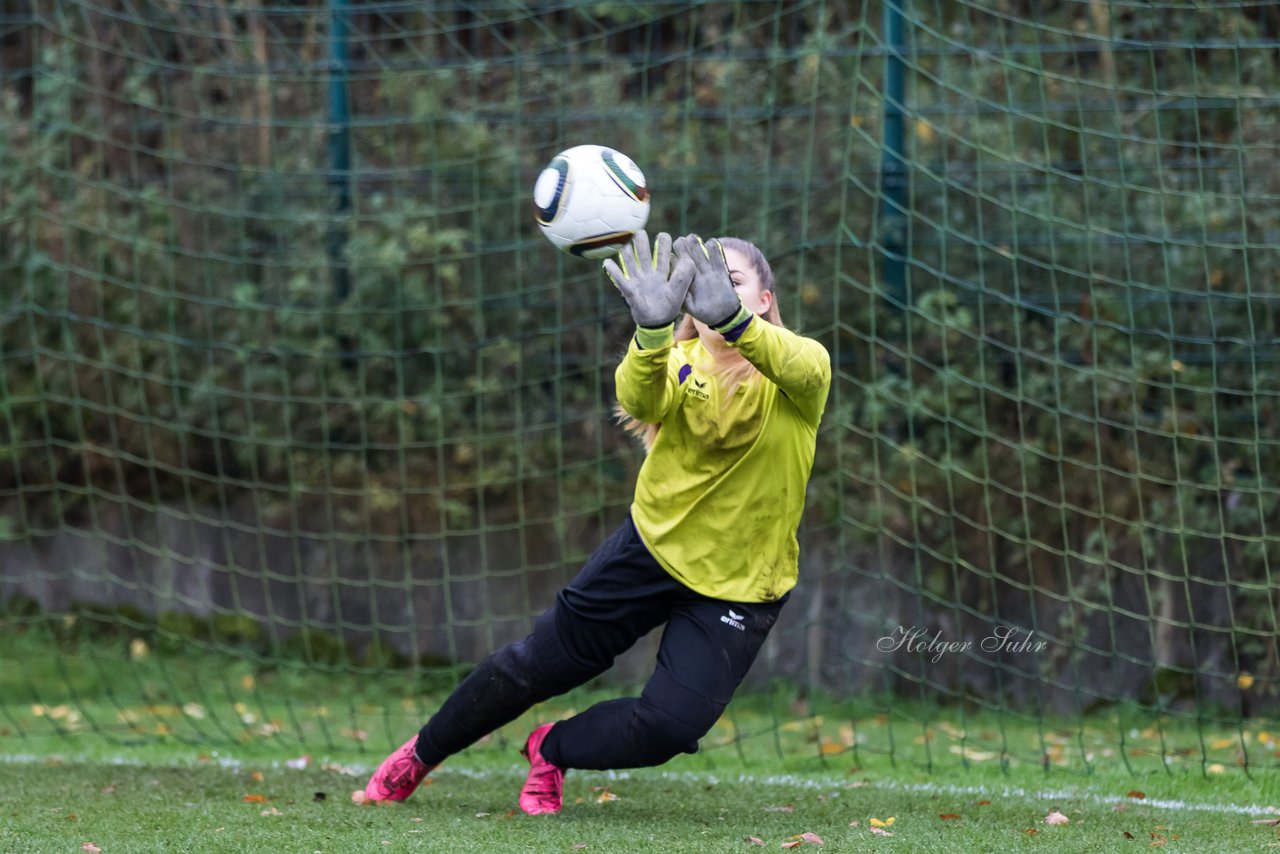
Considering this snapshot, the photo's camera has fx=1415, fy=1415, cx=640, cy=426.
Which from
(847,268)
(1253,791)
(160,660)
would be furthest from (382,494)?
(1253,791)

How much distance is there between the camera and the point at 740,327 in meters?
3.22

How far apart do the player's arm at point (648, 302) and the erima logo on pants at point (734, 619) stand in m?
0.59

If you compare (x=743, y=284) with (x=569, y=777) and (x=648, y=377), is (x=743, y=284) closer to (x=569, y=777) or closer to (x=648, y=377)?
(x=648, y=377)

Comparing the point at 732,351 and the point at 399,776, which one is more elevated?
the point at 732,351

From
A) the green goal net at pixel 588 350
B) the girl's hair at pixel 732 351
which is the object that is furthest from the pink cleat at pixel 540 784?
the green goal net at pixel 588 350

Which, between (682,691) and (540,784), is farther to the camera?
(540,784)

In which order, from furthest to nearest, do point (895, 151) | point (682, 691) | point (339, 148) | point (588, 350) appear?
1. point (339, 148)
2. point (588, 350)
3. point (895, 151)
4. point (682, 691)

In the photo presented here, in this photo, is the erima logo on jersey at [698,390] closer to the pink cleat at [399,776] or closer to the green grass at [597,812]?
the green grass at [597,812]

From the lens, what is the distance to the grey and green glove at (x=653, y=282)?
10.5 feet

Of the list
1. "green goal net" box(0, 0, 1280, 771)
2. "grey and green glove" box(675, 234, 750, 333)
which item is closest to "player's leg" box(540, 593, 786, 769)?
"grey and green glove" box(675, 234, 750, 333)

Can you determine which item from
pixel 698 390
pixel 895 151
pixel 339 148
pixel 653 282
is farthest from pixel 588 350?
pixel 653 282

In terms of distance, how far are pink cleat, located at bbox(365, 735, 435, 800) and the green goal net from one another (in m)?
1.43

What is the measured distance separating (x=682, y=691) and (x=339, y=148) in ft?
13.3

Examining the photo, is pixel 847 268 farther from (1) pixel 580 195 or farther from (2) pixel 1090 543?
(1) pixel 580 195
